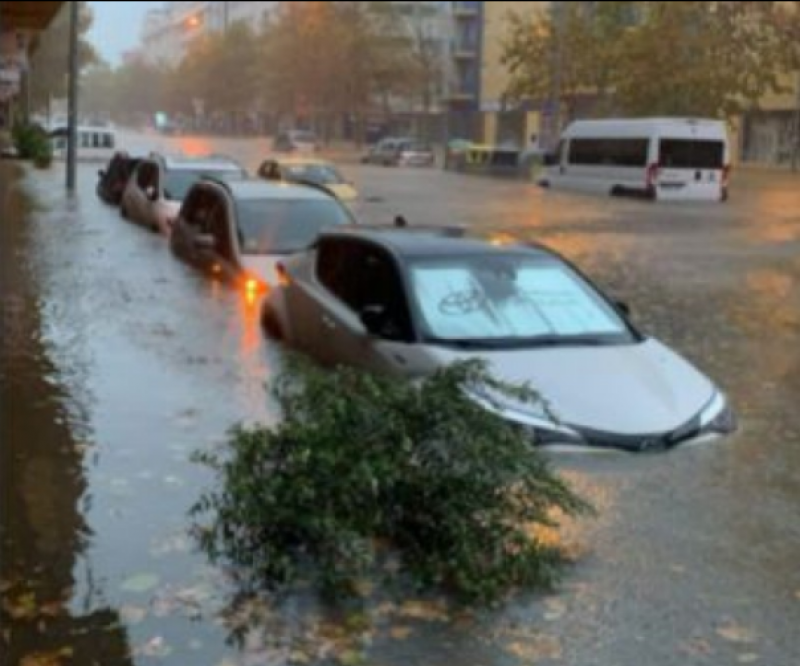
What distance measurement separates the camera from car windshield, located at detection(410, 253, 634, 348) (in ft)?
28.8

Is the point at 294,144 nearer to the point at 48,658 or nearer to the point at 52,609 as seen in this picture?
the point at 52,609

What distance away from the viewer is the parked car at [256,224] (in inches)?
589

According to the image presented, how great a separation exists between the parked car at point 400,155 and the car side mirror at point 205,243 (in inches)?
2080

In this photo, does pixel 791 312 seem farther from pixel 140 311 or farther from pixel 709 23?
pixel 709 23

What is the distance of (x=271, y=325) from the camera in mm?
12281

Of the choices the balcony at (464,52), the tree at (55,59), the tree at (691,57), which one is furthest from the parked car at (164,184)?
the balcony at (464,52)

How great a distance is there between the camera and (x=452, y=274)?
930 cm

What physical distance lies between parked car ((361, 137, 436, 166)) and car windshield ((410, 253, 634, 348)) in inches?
2336

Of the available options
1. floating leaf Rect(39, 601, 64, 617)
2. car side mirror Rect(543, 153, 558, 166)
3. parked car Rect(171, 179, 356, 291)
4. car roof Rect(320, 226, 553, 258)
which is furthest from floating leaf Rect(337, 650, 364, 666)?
car side mirror Rect(543, 153, 558, 166)

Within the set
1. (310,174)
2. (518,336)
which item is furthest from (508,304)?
(310,174)

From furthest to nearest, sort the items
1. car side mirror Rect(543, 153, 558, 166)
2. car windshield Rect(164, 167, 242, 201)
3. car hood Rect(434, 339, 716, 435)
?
car side mirror Rect(543, 153, 558, 166) → car windshield Rect(164, 167, 242, 201) → car hood Rect(434, 339, 716, 435)

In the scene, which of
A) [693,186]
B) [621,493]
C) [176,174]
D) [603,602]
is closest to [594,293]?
[621,493]

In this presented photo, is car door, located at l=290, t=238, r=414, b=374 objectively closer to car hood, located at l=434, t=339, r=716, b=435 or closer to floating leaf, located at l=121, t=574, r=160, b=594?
car hood, located at l=434, t=339, r=716, b=435

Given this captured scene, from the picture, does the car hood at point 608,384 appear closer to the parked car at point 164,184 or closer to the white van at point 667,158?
the parked car at point 164,184
